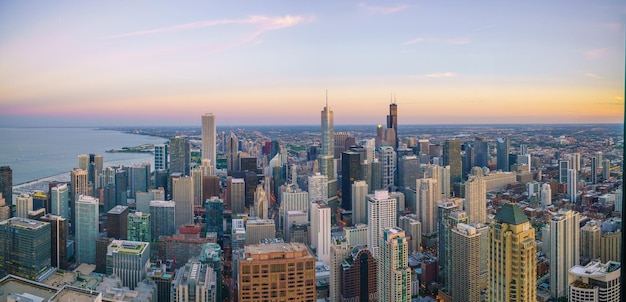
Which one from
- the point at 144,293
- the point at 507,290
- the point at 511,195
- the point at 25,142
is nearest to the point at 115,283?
the point at 144,293

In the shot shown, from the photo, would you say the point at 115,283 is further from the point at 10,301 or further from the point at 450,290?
the point at 450,290

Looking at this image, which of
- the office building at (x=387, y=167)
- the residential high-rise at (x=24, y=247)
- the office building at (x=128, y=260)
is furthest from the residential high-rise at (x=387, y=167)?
the residential high-rise at (x=24, y=247)

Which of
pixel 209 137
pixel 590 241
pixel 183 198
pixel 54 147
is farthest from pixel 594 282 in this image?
pixel 183 198

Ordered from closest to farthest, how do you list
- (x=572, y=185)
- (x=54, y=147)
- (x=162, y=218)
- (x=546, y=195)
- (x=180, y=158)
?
(x=572, y=185) → (x=546, y=195) → (x=54, y=147) → (x=162, y=218) → (x=180, y=158)

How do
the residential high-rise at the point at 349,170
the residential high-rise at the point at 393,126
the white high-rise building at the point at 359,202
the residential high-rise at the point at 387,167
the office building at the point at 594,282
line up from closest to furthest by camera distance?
1. the office building at the point at 594,282
2. the residential high-rise at the point at 393,126
3. the white high-rise building at the point at 359,202
4. the residential high-rise at the point at 387,167
5. the residential high-rise at the point at 349,170

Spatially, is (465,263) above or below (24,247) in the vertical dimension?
below

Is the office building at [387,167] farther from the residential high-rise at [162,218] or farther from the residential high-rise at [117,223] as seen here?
the residential high-rise at [117,223]

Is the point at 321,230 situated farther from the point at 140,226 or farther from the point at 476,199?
the point at 140,226
